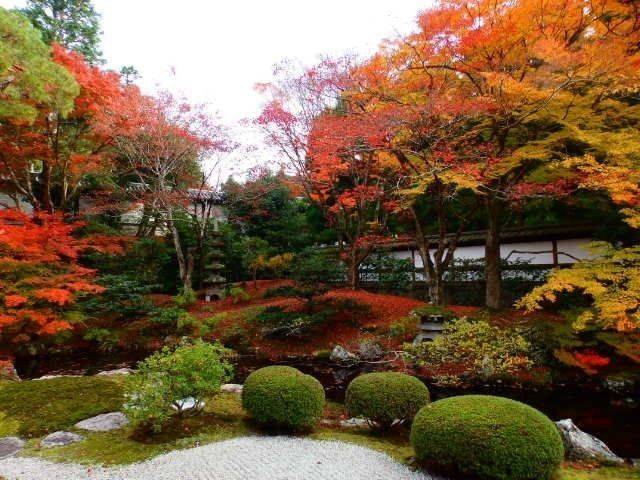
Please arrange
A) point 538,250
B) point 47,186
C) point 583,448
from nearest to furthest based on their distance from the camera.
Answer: point 583,448
point 538,250
point 47,186

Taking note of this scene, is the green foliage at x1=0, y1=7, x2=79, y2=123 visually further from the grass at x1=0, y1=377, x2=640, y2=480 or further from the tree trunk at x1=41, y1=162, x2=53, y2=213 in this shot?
the tree trunk at x1=41, y1=162, x2=53, y2=213

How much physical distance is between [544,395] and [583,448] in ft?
10.7

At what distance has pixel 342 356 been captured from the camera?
10922 mm

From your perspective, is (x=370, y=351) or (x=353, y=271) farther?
(x=353, y=271)

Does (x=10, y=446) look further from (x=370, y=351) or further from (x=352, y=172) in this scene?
(x=352, y=172)

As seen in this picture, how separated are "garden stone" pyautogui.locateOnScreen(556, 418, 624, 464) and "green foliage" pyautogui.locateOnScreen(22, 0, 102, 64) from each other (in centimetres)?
2122

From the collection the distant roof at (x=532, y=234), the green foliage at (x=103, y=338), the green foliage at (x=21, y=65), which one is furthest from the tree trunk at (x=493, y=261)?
the green foliage at (x=103, y=338)

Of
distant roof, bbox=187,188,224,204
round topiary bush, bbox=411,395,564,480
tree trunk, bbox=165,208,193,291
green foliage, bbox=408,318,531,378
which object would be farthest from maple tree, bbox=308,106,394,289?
round topiary bush, bbox=411,395,564,480

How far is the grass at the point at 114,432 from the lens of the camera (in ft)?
14.8

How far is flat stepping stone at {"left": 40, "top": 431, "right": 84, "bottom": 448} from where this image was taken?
4.89 meters

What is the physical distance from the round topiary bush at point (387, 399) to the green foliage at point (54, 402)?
139 inches

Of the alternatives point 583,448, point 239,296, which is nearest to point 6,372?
point 239,296

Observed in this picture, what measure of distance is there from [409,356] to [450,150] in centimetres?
506

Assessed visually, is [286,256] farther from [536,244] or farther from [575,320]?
[575,320]
